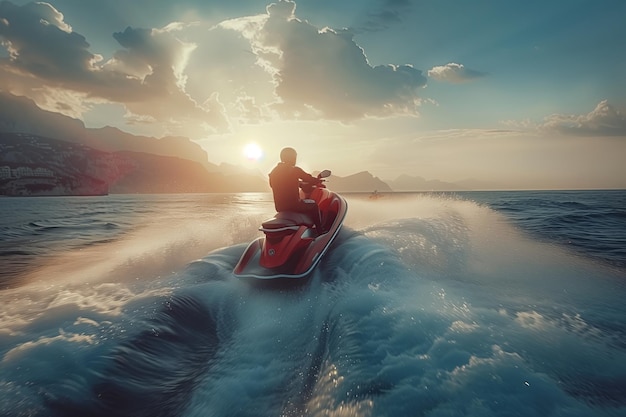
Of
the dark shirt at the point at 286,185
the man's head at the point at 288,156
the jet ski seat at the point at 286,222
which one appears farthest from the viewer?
the man's head at the point at 288,156

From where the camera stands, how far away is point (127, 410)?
2.74m

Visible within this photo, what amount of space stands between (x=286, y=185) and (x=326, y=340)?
3473mm

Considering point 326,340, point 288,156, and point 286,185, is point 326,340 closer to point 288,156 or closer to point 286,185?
point 286,185

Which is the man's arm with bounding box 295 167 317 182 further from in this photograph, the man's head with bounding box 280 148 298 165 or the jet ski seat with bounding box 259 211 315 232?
the jet ski seat with bounding box 259 211 315 232

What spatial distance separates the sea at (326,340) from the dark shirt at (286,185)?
1596mm

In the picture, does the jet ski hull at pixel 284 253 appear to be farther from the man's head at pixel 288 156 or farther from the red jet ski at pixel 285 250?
the man's head at pixel 288 156

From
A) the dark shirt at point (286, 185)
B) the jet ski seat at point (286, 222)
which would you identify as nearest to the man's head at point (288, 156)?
the dark shirt at point (286, 185)

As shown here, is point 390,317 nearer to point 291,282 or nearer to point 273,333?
point 273,333

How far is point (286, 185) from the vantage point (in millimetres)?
6363

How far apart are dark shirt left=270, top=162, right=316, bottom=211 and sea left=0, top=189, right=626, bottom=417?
1596 millimetres

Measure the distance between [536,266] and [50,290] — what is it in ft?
33.4

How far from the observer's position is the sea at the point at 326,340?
2693mm

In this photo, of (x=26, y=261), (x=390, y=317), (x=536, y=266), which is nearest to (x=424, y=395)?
(x=390, y=317)

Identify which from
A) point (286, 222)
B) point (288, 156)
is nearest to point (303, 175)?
point (288, 156)
